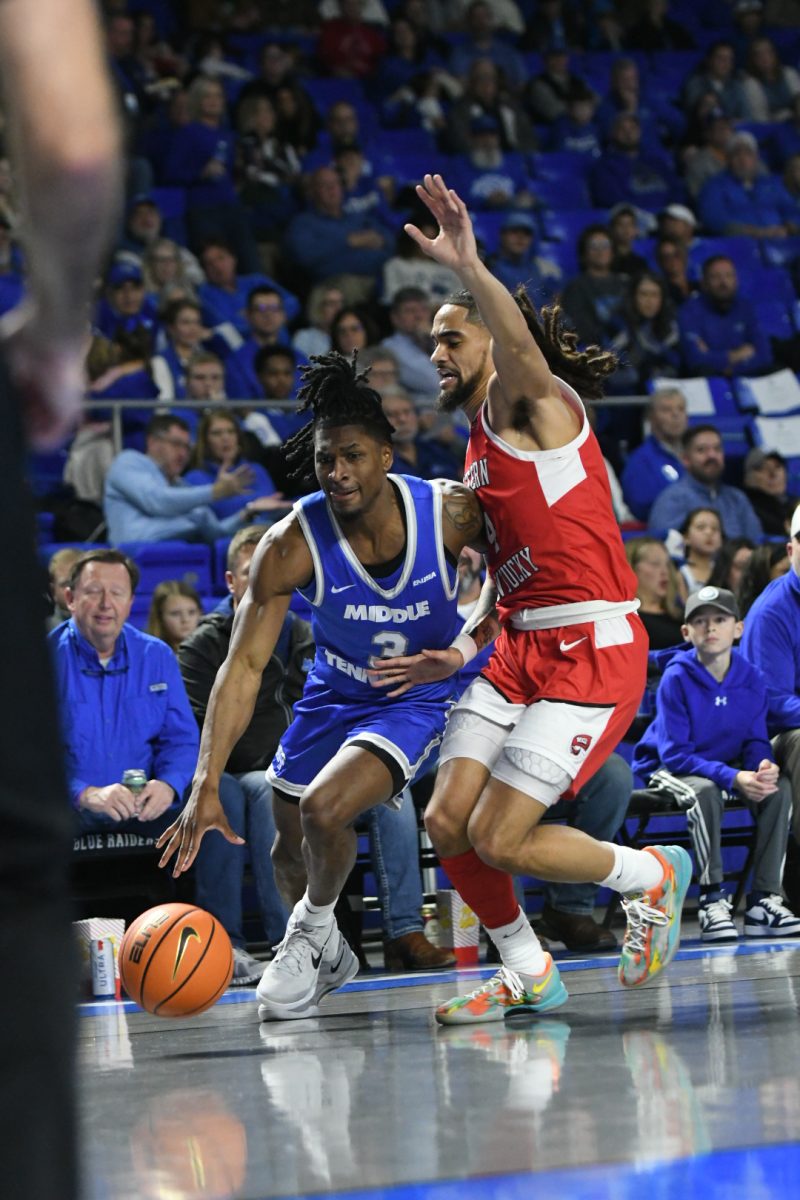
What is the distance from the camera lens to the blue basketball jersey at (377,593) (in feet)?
17.3

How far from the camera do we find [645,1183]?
2.67m

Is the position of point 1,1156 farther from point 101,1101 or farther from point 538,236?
point 538,236

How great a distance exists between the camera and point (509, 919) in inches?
195

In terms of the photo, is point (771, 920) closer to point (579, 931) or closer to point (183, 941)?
point (579, 931)

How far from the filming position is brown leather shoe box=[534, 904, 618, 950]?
6926mm

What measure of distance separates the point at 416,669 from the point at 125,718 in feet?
6.66

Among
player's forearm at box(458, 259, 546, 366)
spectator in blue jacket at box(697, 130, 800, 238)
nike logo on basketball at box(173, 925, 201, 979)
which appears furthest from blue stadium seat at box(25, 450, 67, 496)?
spectator in blue jacket at box(697, 130, 800, 238)

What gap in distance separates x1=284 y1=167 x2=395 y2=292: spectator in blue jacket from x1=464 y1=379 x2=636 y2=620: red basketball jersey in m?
7.25

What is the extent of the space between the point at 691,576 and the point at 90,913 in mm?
3997

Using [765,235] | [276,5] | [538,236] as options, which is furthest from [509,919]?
[276,5]

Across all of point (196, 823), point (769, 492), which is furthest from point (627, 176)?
point (196, 823)

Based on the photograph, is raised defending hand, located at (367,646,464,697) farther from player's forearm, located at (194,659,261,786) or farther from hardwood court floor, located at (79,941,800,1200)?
hardwood court floor, located at (79,941,800,1200)

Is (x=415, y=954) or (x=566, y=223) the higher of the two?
(x=566, y=223)

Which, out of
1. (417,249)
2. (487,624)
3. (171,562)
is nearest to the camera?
(487,624)
